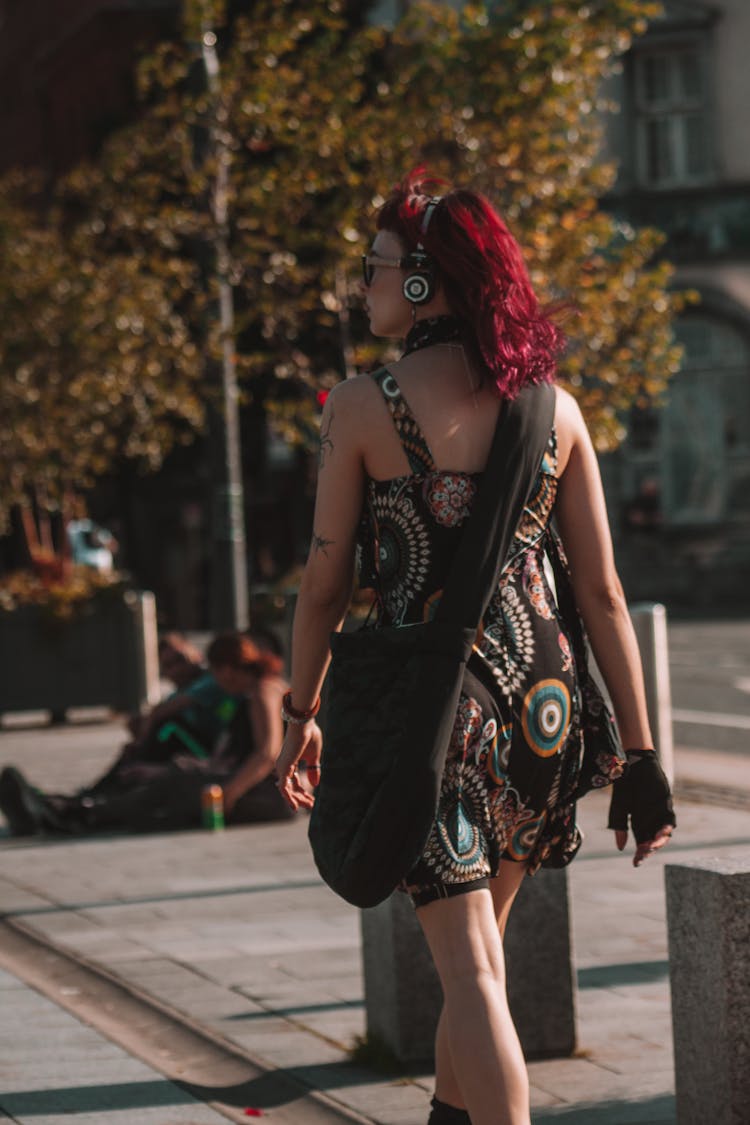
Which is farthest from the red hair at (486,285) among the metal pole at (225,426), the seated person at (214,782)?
the metal pole at (225,426)

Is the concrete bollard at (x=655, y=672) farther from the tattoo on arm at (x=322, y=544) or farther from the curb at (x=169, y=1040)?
the tattoo on arm at (x=322, y=544)

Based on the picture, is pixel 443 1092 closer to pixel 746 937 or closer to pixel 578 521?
pixel 746 937

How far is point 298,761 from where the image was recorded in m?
3.96

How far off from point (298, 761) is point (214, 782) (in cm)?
611

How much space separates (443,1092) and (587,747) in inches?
26.8

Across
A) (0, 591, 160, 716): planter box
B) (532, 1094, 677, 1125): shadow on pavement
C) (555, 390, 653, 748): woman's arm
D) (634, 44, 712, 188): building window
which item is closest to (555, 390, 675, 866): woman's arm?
(555, 390, 653, 748): woman's arm

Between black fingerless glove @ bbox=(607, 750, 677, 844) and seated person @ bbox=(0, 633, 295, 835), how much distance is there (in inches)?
236

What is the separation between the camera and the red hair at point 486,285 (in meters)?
3.74

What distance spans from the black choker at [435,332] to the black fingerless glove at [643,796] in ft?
2.67

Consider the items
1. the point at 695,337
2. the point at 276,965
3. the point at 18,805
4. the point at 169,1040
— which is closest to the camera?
the point at 169,1040

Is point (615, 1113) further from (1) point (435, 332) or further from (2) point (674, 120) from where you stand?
(2) point (674, 120)

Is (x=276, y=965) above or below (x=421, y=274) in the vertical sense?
below

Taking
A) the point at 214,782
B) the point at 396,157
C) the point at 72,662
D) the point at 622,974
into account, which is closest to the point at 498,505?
the point at 622,974

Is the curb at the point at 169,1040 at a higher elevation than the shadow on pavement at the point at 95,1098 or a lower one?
lower
